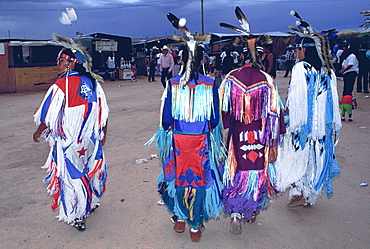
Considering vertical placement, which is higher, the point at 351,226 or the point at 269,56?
the point at 269,56

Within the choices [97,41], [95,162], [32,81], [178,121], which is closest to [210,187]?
[178,121]

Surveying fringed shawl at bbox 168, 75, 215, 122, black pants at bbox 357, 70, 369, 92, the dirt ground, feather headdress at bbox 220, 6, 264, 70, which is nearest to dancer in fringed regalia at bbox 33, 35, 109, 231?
the dirt ground

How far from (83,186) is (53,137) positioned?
61 centimetres

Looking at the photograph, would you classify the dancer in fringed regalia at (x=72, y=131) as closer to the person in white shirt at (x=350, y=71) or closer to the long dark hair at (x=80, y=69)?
the long dark hair at (x=80, y=69)

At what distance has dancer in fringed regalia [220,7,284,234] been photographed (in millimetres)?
3541

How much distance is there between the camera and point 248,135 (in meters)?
3.60

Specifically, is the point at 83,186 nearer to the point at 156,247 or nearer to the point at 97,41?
the point at 156,247

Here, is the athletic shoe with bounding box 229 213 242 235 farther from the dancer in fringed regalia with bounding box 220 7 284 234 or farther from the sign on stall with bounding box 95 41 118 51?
the sign on stall with bounding box 95 41 118 51

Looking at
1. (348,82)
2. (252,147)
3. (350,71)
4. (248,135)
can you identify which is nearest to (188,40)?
(248,135)

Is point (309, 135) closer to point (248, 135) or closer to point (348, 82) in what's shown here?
point (248, 135)

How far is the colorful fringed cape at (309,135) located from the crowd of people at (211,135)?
1cm

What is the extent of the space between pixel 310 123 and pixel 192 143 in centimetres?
146

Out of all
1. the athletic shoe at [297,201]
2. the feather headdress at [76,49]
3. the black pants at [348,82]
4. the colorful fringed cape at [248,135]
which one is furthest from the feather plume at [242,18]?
the black pants at [348,82]

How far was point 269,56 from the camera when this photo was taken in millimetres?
9367
